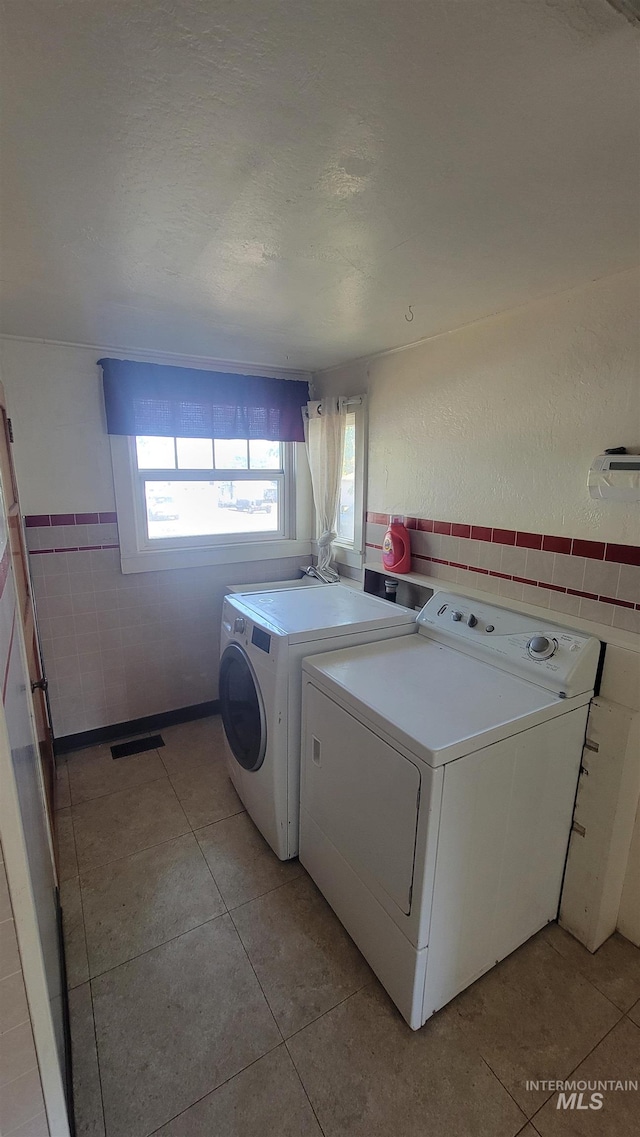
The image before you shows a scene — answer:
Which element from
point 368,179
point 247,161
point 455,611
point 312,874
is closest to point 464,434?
point 455,611

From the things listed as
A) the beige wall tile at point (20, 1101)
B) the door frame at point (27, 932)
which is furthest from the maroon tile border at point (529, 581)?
the beige wall tile at point (20, 1101)

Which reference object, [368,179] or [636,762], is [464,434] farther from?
[636,762]

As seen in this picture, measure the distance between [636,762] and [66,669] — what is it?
2.61m

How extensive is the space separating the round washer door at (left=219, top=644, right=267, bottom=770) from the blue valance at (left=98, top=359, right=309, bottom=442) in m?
1.33

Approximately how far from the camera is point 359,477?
2.67 m

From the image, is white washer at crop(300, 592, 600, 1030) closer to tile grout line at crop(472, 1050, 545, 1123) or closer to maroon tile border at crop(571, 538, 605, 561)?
tile grout line at crop(472, 1050, 545, 1123)

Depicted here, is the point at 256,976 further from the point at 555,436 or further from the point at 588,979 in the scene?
the point at 555,436

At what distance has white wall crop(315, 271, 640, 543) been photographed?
58.2 inches

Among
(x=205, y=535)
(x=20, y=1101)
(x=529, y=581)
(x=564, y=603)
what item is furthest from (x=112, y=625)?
(x=564, y=603)

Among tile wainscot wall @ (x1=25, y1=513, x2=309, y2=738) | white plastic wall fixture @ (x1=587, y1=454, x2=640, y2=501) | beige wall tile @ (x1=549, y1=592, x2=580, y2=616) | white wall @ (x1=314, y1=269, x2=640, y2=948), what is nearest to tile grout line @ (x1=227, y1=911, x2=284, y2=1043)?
white wall @ (x1=314, y1=269, x2=640, y2=948)

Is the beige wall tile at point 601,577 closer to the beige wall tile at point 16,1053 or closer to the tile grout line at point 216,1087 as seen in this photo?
the tile grout line at point 216,1087

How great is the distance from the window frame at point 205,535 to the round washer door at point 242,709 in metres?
0.86

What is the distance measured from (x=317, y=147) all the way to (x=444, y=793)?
4.76 feet

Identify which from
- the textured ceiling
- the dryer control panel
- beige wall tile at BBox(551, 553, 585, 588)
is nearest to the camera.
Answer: the textured ceiling
